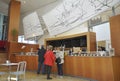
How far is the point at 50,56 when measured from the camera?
18.5 ft

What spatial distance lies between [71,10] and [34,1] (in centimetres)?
440

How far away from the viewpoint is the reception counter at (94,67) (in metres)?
4.67

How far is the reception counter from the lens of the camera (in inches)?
184

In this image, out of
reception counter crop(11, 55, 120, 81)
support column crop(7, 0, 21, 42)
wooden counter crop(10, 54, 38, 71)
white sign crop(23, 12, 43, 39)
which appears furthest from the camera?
white sign crop(23, 12, 43, 39)

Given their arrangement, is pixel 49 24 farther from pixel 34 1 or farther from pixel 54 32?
pixel 34 1

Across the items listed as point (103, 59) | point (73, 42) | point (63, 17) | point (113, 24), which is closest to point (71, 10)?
point (63, 17)

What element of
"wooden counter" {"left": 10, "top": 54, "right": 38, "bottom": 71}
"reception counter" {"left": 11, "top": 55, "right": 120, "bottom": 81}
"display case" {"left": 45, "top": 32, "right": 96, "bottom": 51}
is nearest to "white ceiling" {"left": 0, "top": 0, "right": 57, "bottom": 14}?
"display case" {"left": 45, "top": 32, "right": 96, "bottom": 51}

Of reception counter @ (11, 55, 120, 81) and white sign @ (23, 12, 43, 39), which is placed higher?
white sign @ (23, 12, 43, 39)

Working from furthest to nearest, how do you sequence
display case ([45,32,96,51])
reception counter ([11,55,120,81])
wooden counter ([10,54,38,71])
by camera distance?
1. wooden counter ([10,54,38,71])
2. display case ([45,32,96,51])
3. reception counter ([11,55,120,81])

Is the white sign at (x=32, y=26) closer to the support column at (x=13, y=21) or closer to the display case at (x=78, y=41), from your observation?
the support column at (x=13, y=21)

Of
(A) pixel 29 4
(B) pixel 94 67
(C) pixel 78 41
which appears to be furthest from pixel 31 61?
(A) pixel 29 4

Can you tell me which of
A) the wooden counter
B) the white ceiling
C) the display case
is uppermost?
the white ceiling

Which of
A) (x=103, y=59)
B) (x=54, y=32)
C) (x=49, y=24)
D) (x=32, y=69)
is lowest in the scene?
(x=32, y=69)

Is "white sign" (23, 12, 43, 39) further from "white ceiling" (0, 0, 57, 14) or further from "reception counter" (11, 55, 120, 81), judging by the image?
"reception counter" (11, 55, 120, 81)
